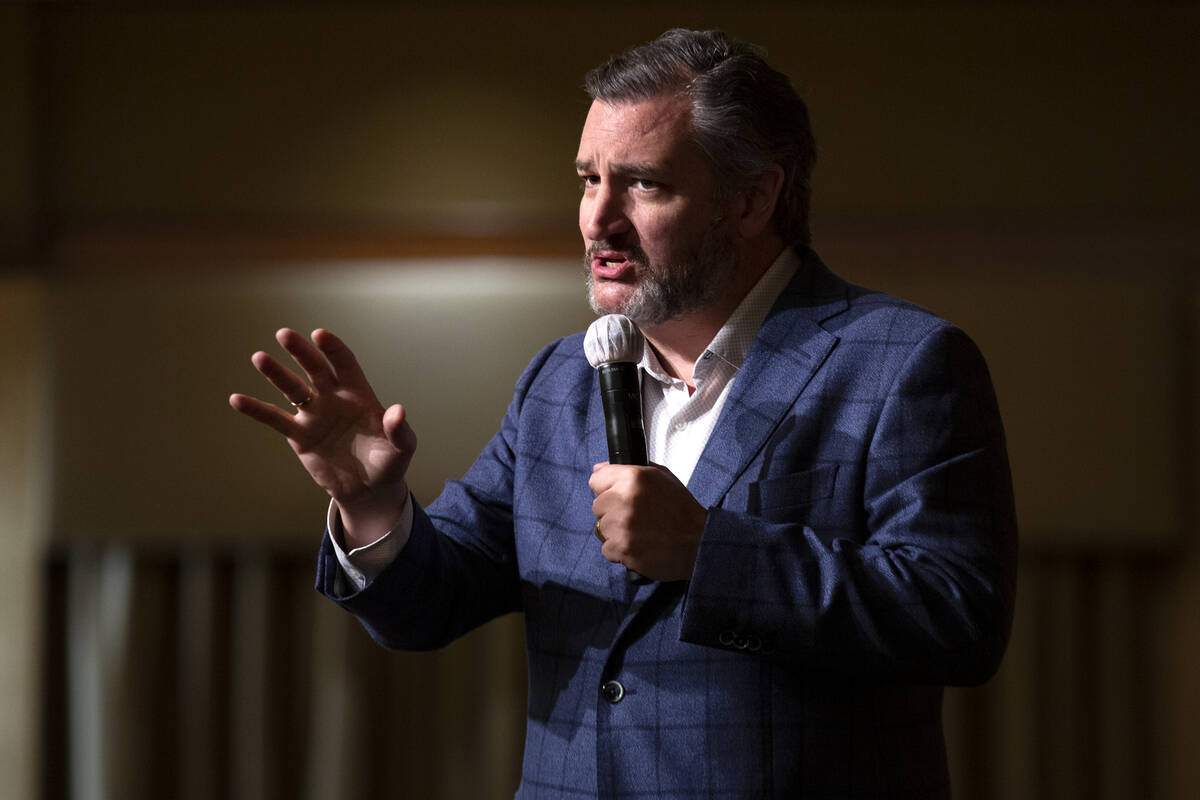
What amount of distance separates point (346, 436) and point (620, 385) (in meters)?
0.33

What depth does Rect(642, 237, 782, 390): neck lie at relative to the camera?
5.17ft

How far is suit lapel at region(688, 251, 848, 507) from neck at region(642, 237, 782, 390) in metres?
0.07

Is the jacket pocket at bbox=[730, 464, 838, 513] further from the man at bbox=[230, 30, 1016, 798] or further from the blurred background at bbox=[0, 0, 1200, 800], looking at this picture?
the blurred background at bbox=[0, 0, 1200, 800]

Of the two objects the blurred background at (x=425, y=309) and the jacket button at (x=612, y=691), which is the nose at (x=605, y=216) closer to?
the jacket button at (x=612, y=691)

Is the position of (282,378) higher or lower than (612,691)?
higher

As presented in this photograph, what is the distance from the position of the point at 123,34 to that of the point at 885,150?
2094 mm

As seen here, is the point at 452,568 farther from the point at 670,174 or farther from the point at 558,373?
the point at 670,174

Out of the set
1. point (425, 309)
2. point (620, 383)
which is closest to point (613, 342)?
point (620, 383)

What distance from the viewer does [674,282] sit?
1.53 m

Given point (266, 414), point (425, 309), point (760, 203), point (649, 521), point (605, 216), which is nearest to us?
point (649, 521)

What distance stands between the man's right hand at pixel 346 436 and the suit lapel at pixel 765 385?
1.13ft

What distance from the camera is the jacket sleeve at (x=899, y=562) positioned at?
1.27m

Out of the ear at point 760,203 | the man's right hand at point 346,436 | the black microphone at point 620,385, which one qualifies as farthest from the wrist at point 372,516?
the ear at point 760,203

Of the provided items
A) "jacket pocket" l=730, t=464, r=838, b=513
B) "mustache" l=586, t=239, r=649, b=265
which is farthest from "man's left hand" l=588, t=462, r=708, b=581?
"mustache" l=586, t=239, r=649, b=265
